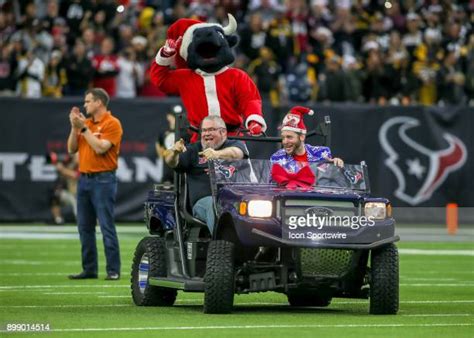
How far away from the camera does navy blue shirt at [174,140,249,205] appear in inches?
524

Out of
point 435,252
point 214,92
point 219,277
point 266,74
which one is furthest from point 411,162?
point 219,277

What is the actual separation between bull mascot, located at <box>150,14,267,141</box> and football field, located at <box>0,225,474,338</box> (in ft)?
5.85

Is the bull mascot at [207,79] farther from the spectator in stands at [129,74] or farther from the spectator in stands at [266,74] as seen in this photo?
the spectator in stands at [266,74]

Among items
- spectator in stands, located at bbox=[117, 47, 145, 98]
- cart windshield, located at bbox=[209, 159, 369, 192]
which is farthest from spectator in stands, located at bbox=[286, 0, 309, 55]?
cart windshield, located at bbox=[209, 159, 369, 192]

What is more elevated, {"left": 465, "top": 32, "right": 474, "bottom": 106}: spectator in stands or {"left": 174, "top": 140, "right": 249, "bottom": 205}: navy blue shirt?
{"left": 465, "top": 32, "right": 474, "bottom": 106}: spectator in stands

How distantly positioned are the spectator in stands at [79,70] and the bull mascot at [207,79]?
42.4 ft

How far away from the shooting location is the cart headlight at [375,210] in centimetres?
1248

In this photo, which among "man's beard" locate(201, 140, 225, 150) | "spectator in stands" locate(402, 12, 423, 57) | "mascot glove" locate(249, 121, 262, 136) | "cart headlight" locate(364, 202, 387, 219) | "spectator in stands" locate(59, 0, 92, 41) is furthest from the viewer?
"spectator in stands" locate(402, 12, 423, 57)

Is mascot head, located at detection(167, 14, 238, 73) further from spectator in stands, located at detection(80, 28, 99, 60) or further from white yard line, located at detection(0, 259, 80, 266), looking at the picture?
spectator in stands, located at detection(80, 28, 99, 60)

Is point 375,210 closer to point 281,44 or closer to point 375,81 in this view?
point 375,81

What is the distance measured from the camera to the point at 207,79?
1462cm

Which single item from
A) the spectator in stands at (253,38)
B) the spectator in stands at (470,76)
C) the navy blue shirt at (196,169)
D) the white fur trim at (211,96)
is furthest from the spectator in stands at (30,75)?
the navy blue shirt at (196,169)

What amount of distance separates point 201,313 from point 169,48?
129 inches

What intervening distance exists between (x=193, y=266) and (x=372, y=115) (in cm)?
1683
